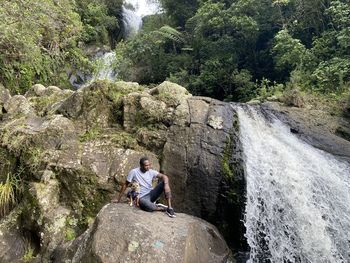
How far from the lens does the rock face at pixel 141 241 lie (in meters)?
5.83

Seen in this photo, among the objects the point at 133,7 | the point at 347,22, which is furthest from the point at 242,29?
the point at 133,7

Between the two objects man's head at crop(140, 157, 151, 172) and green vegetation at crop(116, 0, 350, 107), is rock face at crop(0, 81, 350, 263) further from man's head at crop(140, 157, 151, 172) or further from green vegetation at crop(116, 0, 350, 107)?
green vegetation at crop(116, 0, 350, 107)

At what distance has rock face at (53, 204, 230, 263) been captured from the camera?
583cm

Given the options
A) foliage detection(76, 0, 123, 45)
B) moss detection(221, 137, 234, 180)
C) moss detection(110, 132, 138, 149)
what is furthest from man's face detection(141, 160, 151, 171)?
foliage detection(76, 0, 123, 45)

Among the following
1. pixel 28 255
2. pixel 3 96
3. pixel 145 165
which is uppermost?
pixel 145 165

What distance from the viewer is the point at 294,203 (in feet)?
27.5

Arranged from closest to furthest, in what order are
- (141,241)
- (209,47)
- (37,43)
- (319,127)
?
(141,241) → (319,127) → (37,43) → (209,47)

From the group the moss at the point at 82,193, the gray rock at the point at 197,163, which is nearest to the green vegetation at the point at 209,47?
the gray rock at the point at 197,163

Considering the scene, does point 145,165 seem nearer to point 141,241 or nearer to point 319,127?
point 141,241

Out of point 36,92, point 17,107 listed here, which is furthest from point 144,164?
point 36,92

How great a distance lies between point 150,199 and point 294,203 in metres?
3.47

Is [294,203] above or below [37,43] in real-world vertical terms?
below

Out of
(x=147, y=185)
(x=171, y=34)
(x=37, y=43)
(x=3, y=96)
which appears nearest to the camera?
(x=147, y=185)

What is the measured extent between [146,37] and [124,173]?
13.6 m
